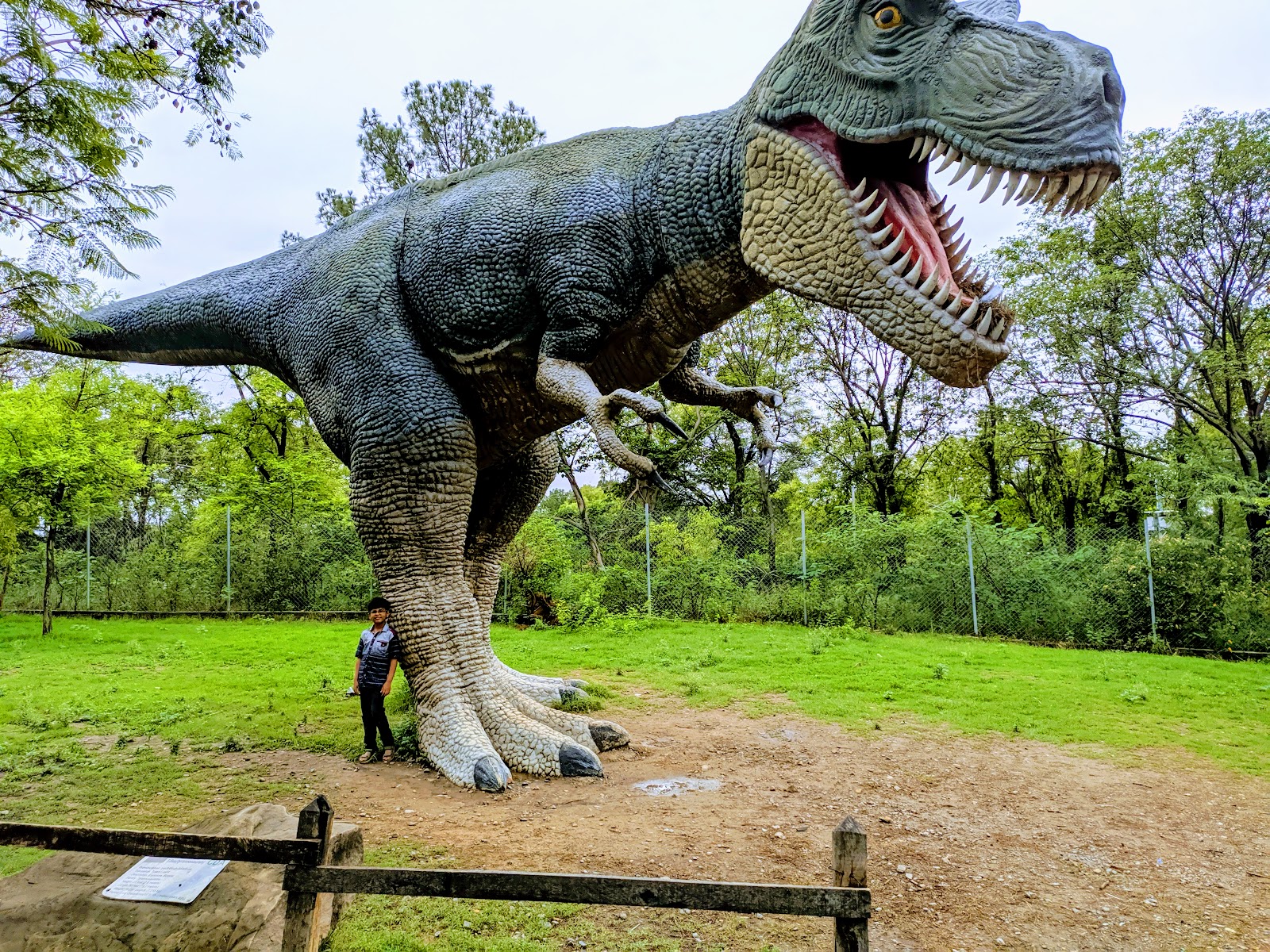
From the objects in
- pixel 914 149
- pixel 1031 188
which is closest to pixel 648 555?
pixel 914 149

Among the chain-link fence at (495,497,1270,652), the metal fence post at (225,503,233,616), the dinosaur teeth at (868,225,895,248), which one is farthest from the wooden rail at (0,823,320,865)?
the metal fence post at (225,503,233,616)

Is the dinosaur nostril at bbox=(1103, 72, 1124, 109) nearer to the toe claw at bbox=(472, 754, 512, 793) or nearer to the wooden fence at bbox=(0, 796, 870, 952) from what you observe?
the wooden fence at bbox=(0, 796, 870, 952)

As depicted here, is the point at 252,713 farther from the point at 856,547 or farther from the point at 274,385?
the point at 274,385

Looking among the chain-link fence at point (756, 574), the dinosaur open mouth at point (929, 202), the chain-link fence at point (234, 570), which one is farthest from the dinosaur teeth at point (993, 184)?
the chain-link fence at point (234, 570)

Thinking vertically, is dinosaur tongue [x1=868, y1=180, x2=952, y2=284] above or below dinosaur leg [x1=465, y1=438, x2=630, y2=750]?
above

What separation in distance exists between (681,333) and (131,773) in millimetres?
3833

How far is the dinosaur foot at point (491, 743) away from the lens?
4.11m

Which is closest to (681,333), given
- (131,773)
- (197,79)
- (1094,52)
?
(1094,52)

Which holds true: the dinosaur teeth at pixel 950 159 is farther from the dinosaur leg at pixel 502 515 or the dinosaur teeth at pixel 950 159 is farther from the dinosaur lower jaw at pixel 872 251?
the dinosaur leg at pixel 502 515

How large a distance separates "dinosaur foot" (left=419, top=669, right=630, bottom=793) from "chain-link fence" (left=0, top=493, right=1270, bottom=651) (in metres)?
5.17

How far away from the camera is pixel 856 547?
1208 cm

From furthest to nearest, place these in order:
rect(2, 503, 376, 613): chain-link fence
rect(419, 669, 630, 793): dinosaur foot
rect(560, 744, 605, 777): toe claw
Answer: rect(2, 503, 376, 613): chain-link fence
rect(560, 744, 605, 777): toe claw
rect(419, 669, 630, 793): dinosaur foot

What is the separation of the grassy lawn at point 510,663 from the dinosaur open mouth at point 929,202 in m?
2.42

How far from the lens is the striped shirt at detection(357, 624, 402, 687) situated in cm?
473
